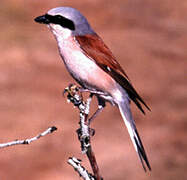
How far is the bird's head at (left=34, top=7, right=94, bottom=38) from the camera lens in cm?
522

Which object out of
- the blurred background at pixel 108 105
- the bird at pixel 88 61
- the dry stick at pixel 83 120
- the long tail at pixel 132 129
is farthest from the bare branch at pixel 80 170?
the blurred background at pixel 108 105

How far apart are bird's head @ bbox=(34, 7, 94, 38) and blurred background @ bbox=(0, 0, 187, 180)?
5066 millimetres

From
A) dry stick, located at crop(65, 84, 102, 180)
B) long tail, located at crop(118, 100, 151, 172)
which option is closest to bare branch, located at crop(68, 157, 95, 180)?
dry stick, located at crop(65, 84, 102, 180)

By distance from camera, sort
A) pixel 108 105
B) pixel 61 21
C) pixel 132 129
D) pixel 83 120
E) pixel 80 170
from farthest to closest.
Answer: pixel 108 105 < pixel 61 21 < pixel 132 129 < pixel 83 120 < pixel 80 170

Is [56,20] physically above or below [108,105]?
below

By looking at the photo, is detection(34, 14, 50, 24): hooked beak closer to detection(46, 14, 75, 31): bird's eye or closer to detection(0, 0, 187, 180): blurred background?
detection(46, 14, 75, 31): bird's eye

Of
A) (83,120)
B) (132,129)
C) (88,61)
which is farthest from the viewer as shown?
(88,61)

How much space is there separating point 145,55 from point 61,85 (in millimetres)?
3064

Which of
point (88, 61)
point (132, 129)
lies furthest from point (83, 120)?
point (88, 61)

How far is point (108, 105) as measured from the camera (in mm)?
12773

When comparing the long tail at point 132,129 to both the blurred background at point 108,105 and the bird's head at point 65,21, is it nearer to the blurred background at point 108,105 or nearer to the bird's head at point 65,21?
the bird's head at point 65,21

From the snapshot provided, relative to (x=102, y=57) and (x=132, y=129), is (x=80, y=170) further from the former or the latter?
(x=102, y=57)

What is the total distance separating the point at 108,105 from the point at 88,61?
24.3 feet

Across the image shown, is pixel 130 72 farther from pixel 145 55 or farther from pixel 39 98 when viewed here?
pixel 39 98
